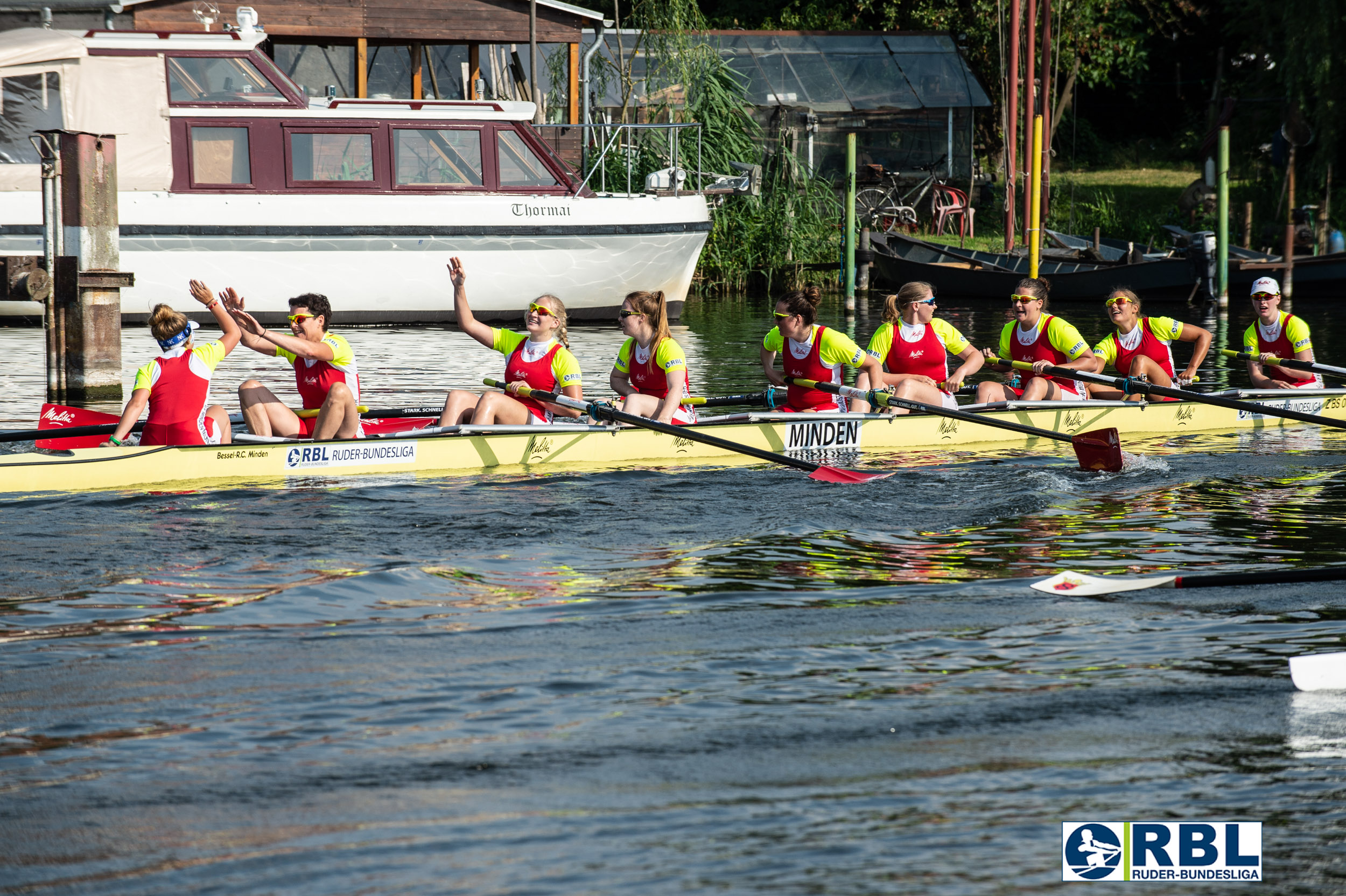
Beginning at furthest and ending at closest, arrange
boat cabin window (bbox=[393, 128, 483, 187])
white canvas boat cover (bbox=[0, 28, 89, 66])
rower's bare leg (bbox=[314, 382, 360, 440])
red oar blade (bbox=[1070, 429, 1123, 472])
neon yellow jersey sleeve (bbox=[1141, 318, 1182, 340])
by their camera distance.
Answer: boat cabin window (bbox=[393, 128, 483, 187]) < white canvas boat cover (bbox=[0, 28, 89, 66]) < neon yellow jersey sleeve (bbox=[1141, 318, 1182, 340]) < red oar blade (bbox=[1070, 429, 1123, 472]) < rower's bare leg (bbox=[314, 382, 360, 440])

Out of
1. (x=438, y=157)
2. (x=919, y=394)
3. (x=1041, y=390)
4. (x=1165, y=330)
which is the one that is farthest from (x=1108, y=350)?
(x=438, y=157)

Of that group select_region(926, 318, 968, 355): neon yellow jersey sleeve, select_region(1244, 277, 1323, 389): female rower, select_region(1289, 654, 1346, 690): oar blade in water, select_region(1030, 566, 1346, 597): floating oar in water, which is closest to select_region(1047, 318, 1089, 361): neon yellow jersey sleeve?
select_region(926, 318, 968, 355): neon yellow jersey sleeve

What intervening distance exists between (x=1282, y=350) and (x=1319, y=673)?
25.5 feet

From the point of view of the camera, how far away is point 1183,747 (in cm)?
505

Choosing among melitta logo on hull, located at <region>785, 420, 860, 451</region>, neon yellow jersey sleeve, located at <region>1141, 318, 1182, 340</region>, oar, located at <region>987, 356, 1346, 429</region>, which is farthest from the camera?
neon yellow jersey sleeve, located at <region>1141, 318, 1182, 340</region>

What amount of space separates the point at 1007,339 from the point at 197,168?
1089cm

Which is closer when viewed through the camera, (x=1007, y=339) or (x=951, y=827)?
(x=951, y=827)

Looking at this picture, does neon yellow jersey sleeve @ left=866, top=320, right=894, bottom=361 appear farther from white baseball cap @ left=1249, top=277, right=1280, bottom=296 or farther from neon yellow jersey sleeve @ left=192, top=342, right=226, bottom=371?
neon yellow jersey sleeve @ left=192, top=342, right=226, bottom=371

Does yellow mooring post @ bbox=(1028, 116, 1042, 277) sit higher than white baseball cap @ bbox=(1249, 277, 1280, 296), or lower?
higher

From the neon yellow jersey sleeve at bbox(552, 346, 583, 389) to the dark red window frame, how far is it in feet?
31.9

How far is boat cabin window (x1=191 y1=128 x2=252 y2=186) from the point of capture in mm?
18344

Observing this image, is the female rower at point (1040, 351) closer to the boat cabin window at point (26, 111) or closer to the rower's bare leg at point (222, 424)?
the rower's bare leg at point (222, 424)

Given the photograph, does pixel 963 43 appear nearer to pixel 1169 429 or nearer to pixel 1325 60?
pixel 1325 60

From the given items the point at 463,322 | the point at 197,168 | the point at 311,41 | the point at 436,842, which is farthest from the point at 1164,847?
the point at 311,41
